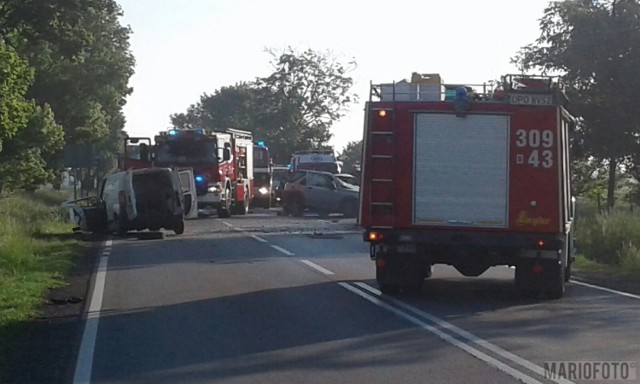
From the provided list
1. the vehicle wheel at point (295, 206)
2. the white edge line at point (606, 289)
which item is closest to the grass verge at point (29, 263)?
the white edge line at point (606, 289)

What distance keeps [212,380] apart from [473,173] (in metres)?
6.95

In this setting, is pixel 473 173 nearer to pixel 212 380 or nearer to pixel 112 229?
pixel 212 380

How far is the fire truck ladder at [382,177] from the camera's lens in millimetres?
16031

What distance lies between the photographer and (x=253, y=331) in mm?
13023

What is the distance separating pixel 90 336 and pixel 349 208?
28.3 m

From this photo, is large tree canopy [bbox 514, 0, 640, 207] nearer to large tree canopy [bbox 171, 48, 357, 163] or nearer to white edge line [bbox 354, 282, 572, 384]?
white edge line [bbox 354, 282, 572, 384]

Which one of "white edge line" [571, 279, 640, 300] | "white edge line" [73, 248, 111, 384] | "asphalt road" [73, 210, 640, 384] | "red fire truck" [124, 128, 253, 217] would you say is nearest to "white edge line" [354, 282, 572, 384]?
"asphalt road" [73, 210, 640, 384]

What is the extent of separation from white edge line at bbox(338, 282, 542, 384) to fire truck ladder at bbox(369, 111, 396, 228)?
1.15 meters

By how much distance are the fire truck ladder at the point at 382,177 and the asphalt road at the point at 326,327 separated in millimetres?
1152

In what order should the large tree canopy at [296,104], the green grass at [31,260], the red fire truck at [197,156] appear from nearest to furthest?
the green grass at [31,260]
the red fire truck at [197,156]
the large tree canopy at [296,104]

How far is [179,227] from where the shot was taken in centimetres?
3066

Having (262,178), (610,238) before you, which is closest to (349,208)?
(262,178)

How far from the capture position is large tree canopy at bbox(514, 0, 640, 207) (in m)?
30.9

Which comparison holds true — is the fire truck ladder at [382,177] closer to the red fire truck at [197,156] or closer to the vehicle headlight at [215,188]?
the red fire truck at [197,156]
